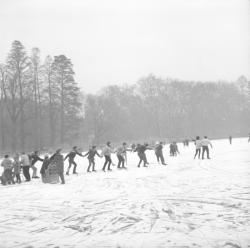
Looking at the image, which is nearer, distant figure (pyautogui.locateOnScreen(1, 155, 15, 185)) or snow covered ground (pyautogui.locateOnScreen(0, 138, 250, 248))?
snow covered ground (pyautogui.locateOnScreen(0, 138, 250, 248))

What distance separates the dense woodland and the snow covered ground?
33649 mm

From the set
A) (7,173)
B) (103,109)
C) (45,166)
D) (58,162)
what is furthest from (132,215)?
(103,109)

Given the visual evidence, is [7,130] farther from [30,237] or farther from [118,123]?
[30,237]

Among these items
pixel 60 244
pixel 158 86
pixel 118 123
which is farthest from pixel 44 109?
pixel 60 244

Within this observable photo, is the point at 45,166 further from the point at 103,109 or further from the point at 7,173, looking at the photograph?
the point at 103,109

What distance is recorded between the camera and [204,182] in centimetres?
1224

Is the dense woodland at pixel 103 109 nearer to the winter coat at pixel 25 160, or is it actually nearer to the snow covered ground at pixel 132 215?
the winter coat at pixel 25 160

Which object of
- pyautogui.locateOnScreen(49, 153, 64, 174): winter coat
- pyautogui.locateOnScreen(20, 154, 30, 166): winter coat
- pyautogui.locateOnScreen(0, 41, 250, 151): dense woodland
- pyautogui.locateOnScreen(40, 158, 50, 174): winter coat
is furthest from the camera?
pyautogui.locateOnScreen(0, 41, 250, 151): dense woodland

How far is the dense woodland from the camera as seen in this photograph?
4443 cm

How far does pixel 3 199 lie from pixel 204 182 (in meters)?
7.21

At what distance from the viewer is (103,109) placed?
7362 centimetres

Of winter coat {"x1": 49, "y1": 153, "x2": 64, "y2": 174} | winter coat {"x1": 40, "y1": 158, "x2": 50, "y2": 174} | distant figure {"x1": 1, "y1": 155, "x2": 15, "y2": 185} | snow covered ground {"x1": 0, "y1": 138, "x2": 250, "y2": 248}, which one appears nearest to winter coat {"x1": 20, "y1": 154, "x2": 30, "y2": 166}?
distant figure {"x1": 1, "y1": 155, "x2": 15, "y2": 185}

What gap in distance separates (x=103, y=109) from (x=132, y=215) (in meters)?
66.2

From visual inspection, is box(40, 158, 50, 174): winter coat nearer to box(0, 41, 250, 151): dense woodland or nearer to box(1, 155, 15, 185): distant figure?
box(1, 155, 15, 185): distant figure
